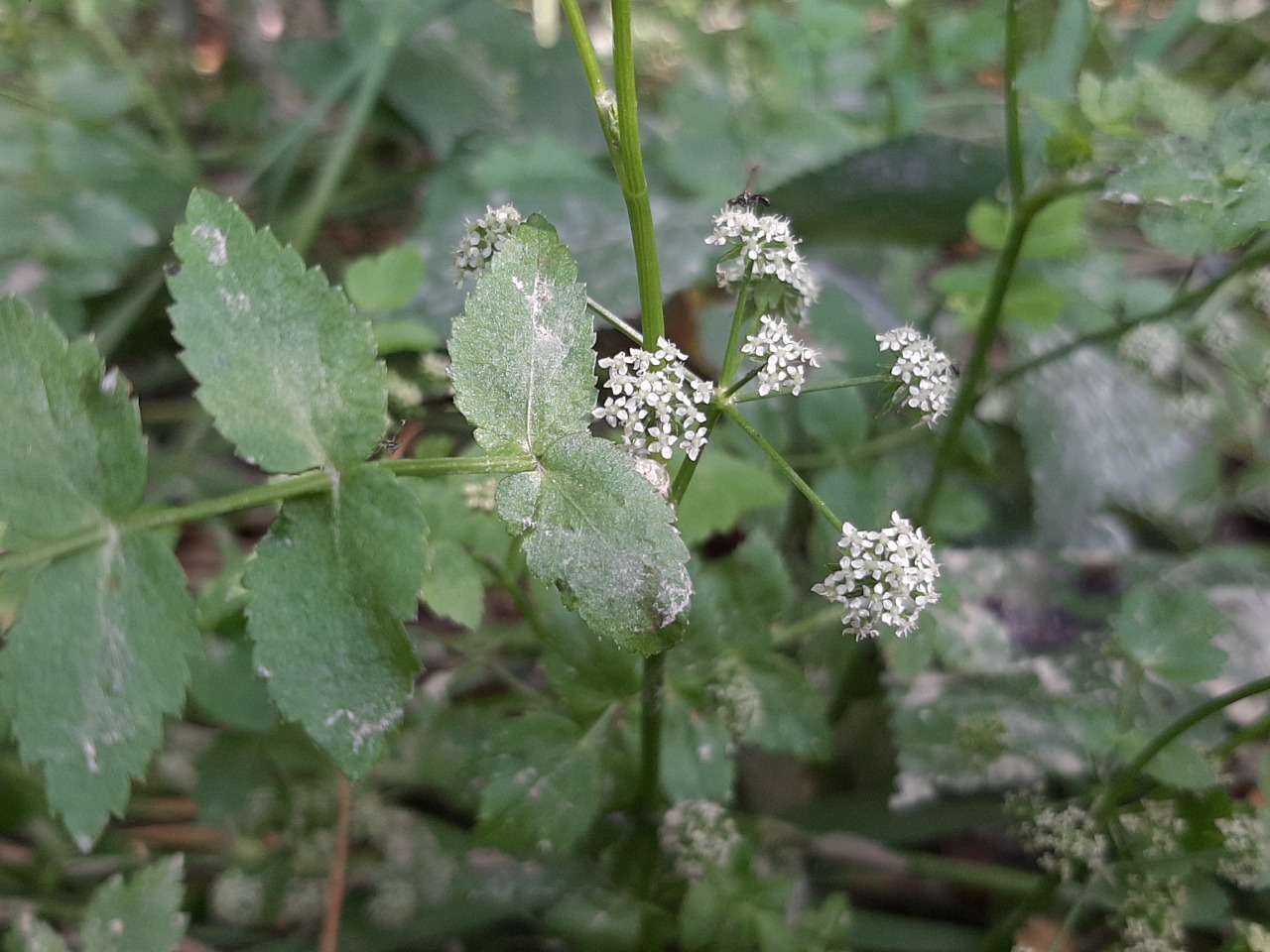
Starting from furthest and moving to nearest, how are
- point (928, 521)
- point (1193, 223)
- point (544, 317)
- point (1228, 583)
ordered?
point (1228, 583)
point (928, 521)
point (1193, 223)
point (544, 317)

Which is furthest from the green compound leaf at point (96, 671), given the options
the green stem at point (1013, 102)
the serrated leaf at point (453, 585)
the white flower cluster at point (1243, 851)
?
the white flower cluster at point (1243, 851)

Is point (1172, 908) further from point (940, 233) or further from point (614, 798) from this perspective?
point (940, 233)

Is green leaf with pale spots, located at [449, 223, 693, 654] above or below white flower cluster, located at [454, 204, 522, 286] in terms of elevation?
below

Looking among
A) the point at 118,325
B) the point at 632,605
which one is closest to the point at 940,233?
the point at 632,605

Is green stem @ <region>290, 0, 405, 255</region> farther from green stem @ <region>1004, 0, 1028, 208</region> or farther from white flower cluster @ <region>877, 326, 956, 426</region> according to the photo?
white flower cluster @ <region>877, 326, 956, 426</region>

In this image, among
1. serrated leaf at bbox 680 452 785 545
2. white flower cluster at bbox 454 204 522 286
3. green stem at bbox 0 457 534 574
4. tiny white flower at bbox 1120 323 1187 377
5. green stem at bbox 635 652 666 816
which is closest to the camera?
green stem at bbox 0 457 534 574

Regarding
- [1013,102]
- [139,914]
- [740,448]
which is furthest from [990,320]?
[139,914]

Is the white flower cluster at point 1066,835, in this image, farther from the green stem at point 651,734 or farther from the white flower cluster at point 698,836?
the green stem at point 651,734

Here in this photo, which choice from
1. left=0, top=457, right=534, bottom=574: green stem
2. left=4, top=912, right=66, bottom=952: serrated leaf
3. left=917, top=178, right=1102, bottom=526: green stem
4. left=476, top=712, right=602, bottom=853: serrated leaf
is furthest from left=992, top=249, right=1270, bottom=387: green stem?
left=4, top=912, right=66, bottom=952: serrated leaf
